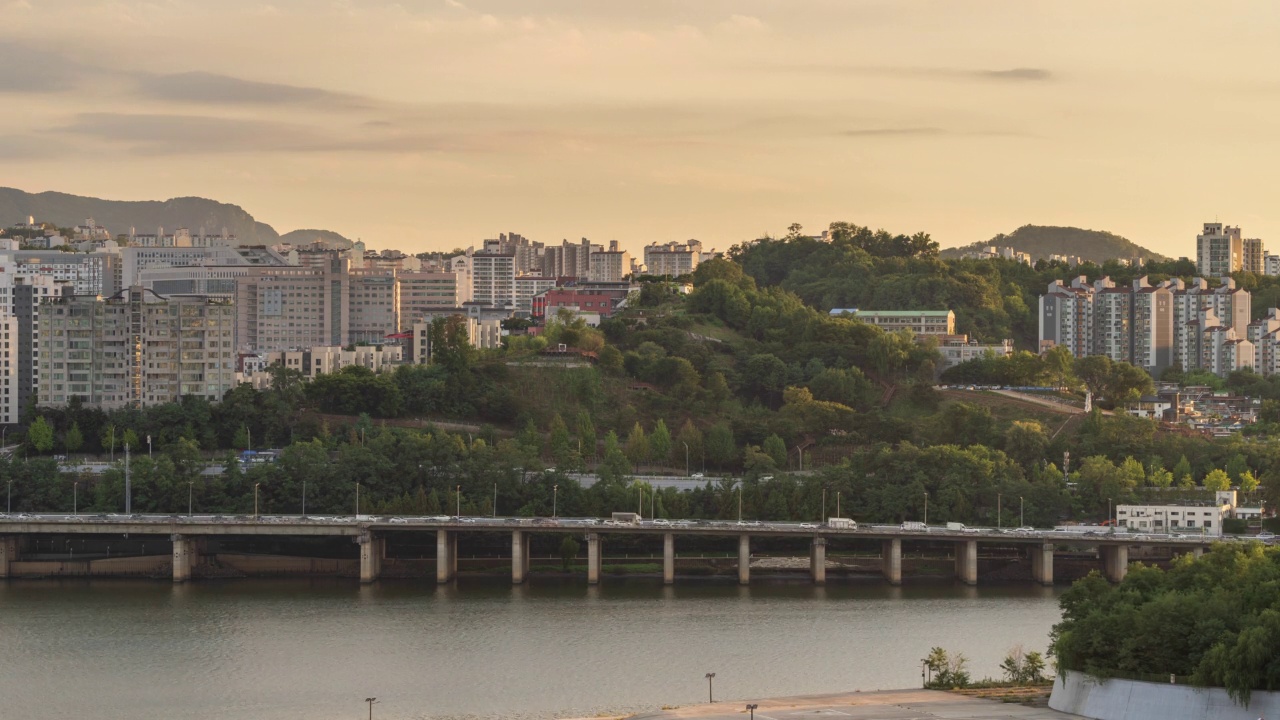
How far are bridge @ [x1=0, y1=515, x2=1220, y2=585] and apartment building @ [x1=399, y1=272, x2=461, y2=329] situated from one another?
53949 mm

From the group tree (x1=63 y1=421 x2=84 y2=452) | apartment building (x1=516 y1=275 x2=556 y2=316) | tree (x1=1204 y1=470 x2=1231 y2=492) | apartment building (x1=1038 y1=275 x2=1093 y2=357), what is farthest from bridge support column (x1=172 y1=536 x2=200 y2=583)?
apartment building (x1=516 y1=275 x2=556 y2=316)

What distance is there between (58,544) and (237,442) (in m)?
10.8

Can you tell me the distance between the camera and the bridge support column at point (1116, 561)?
5431 cm

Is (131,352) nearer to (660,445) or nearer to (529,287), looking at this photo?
(660,445)

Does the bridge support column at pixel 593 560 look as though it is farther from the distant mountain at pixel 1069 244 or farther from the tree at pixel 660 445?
the distant mountain at pixel 1069 244

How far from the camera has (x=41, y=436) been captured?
2650 inches

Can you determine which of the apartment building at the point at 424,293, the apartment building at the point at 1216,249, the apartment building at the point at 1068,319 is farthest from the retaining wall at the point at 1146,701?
the apartment building at the point at 1216,249

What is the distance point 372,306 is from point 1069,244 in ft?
306

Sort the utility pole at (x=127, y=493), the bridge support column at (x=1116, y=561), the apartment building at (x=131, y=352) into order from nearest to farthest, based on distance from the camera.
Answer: the bridge support column at (x=1116, y=561) → the utility pole at (x=127, y=493) → the apartment building at (x=131, y=352)

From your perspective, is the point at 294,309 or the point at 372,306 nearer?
the point at 294,309

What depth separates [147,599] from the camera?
166 ft

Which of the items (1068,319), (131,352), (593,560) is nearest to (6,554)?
(593,560)

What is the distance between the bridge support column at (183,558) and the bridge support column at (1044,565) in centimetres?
2278

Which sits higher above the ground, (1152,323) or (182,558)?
(1152,323)
